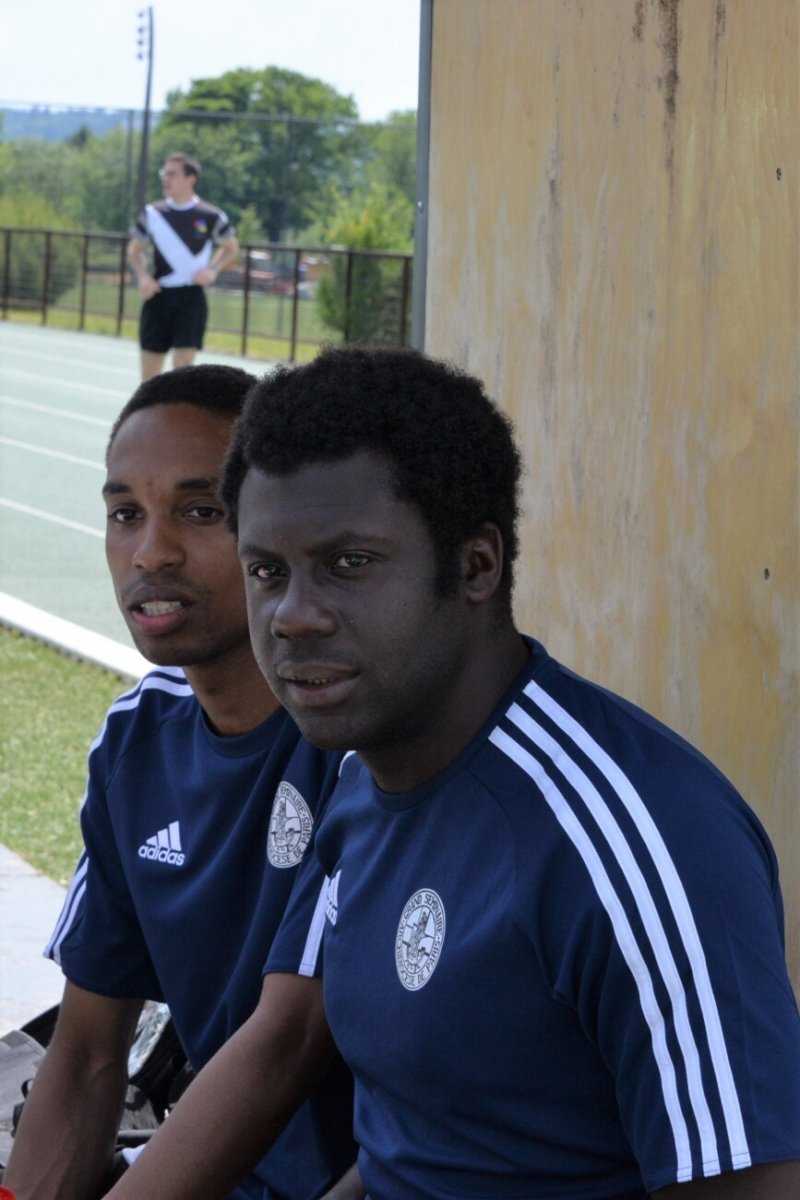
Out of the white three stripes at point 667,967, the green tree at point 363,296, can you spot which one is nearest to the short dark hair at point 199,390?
the white three stripes at point 667,967

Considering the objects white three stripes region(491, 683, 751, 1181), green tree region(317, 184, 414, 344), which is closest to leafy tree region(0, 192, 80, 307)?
green tree region(317, 184, 414, 344)

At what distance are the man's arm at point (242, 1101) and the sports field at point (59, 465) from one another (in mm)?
6888

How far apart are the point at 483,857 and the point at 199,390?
3.53ft

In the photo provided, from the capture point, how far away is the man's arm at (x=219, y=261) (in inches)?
647

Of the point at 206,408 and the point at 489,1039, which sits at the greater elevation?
the point at 206,408

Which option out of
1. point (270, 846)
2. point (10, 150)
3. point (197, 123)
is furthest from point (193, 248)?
point (197, 123)

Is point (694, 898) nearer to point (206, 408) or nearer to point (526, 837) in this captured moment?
point (526, 837)

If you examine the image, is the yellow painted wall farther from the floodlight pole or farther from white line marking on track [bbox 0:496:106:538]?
the floodlight pole

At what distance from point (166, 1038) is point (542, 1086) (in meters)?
1.36

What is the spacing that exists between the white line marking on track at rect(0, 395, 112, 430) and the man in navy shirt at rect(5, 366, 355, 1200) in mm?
17487

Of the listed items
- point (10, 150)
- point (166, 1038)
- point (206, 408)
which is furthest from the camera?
point (10, 150)

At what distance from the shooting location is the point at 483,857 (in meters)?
1.89

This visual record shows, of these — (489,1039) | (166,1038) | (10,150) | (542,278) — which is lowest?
(166,1038)

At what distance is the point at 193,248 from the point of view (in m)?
16.4
